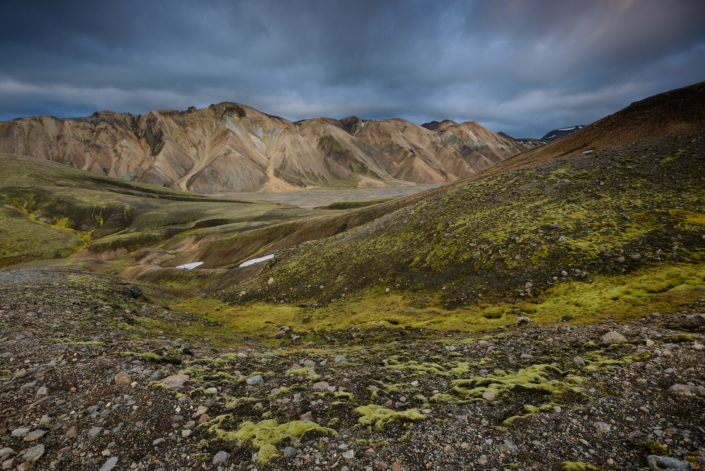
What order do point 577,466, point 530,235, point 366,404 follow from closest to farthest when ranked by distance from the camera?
point 577,466 < point 366,404 < point 530,235

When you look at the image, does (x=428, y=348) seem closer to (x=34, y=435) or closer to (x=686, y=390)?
(x=686, y=390)

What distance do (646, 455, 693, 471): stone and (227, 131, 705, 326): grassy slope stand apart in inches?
447

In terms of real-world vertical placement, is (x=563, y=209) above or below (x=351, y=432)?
above

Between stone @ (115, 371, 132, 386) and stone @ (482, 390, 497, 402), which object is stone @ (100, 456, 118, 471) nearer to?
stone @ (115, 371, 132, 386)

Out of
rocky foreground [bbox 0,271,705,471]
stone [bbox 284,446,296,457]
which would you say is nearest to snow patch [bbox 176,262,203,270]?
rocky foreground [bbox 0,271,705,471]

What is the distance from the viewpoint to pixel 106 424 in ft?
20.6

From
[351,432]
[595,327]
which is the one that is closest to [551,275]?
[595,327]

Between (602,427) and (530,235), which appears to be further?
→ (530,235)

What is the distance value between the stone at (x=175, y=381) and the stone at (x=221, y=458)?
9.63 feet

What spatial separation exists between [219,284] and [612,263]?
1503 inches

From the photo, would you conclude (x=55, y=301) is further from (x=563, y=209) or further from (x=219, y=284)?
(x=563, y=209)

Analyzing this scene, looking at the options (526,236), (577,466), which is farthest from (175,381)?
(526,236)

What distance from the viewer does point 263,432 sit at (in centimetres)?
637

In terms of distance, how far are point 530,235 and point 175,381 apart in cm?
2059
